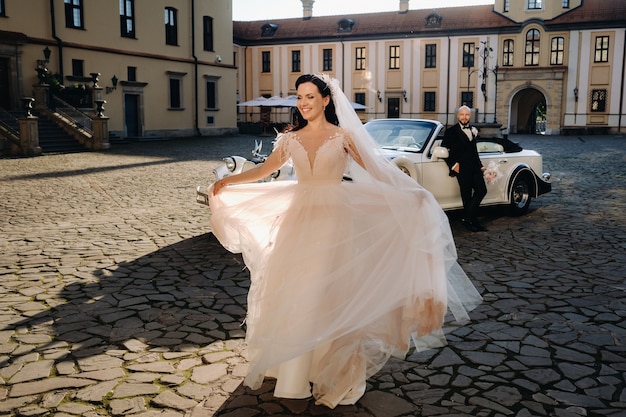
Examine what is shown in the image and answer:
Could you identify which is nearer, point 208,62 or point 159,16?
point 159,16

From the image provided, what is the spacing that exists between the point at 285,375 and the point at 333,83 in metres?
1.87

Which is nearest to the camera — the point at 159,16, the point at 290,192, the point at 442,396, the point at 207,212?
the point at 442,396

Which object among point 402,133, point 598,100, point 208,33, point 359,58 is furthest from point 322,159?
point 359,58

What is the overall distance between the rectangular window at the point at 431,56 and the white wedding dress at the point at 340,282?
156 feet

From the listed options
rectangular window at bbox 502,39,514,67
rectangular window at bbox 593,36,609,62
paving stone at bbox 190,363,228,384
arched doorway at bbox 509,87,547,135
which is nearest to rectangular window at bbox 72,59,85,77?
paving stone at bbox 190,363,228,384

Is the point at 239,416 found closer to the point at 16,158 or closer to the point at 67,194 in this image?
the point at 67,194

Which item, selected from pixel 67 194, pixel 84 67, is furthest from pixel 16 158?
pixel 84 67

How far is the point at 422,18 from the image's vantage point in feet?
165

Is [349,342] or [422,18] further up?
[422,18]

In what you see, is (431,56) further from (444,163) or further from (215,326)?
(215,326)

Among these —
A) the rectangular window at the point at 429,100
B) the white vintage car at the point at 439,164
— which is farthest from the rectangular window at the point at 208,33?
the white vintage car at the point at 439,164

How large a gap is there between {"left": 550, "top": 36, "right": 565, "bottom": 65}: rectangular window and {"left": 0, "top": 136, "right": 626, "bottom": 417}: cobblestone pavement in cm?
4032

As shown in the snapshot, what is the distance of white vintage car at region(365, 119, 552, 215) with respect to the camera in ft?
29.8

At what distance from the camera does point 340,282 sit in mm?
3520
